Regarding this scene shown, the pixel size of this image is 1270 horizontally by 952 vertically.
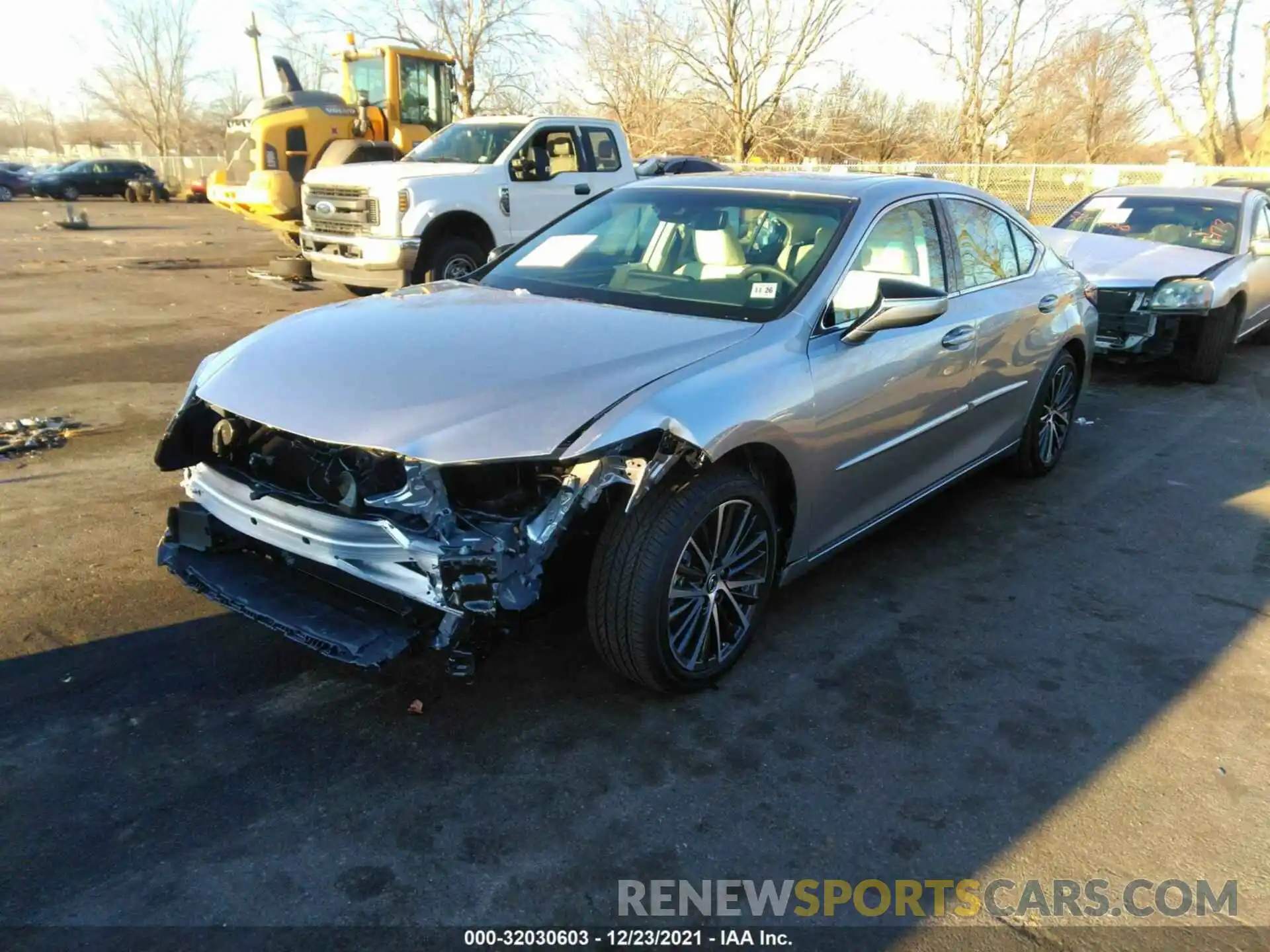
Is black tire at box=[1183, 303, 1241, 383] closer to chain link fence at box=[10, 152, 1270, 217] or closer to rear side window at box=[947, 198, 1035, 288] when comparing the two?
rear side window at box=[947, 198, 1035, 288]

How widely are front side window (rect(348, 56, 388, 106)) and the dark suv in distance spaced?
28574 millimetres

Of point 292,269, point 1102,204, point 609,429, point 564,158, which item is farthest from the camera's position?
point 292,269

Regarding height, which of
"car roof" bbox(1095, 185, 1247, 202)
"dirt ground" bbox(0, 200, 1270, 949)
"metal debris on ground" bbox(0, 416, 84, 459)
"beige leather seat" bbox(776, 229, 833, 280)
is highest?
"car roof" bbox(1095, 185, 1247, 202)

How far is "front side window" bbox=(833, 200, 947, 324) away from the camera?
382 centimetres

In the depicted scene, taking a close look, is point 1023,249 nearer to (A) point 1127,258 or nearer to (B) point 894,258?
(B) point 894,258

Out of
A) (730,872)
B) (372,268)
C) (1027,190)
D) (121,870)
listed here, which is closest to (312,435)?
(121,870)

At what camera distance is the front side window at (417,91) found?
14680 mm

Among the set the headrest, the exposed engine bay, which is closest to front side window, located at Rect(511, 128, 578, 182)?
the headrest

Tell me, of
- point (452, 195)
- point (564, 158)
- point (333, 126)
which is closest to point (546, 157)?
point (564, 158)

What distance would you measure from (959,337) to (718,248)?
1212 mm

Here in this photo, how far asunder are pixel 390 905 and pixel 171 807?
2.59 ft

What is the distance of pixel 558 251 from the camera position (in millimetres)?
4551

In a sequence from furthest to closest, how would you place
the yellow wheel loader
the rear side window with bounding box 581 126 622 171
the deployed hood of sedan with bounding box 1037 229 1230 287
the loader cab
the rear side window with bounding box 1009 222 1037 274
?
1. the loader cab
2. the yellow wheel loader
3. the rear side window with bounding box 581 126 622 171
4. the deployed hood of sedan with bounding box 1037 229 1230 287
5. the rear side window with bounding box 1009 222 1037 274

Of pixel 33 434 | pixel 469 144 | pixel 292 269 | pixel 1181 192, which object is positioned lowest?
pixel 33 434
